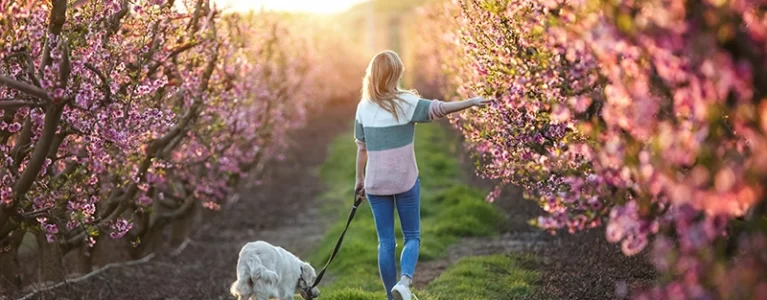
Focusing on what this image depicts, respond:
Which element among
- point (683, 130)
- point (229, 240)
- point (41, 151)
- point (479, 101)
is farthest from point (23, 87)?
point (229, 240)

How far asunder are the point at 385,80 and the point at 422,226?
6502mm

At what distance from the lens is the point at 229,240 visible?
15164 mm

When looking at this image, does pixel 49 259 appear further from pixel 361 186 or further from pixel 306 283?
pixel 361 186

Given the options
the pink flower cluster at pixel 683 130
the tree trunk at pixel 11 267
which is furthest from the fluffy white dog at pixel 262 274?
the tree trunk at pixel 11 267

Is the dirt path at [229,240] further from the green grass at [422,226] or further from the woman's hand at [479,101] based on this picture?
the woman's hand at [479,101]

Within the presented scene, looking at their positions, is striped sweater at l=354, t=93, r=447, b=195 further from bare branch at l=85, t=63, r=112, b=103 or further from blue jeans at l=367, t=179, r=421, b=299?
bare branch at l=85, t=63, r=112, b=103

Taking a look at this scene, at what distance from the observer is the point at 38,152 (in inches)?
265

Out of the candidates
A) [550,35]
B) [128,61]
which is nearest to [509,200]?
[128,61]

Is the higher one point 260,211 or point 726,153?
point 726,153

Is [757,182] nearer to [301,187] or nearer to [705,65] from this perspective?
[705,65]

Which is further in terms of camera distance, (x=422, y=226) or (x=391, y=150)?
(x=422, y=226)

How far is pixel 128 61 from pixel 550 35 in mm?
4959

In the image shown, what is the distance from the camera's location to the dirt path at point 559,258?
8.05m

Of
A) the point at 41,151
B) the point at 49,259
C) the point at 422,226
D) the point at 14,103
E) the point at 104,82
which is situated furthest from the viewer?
the point at 422,226
